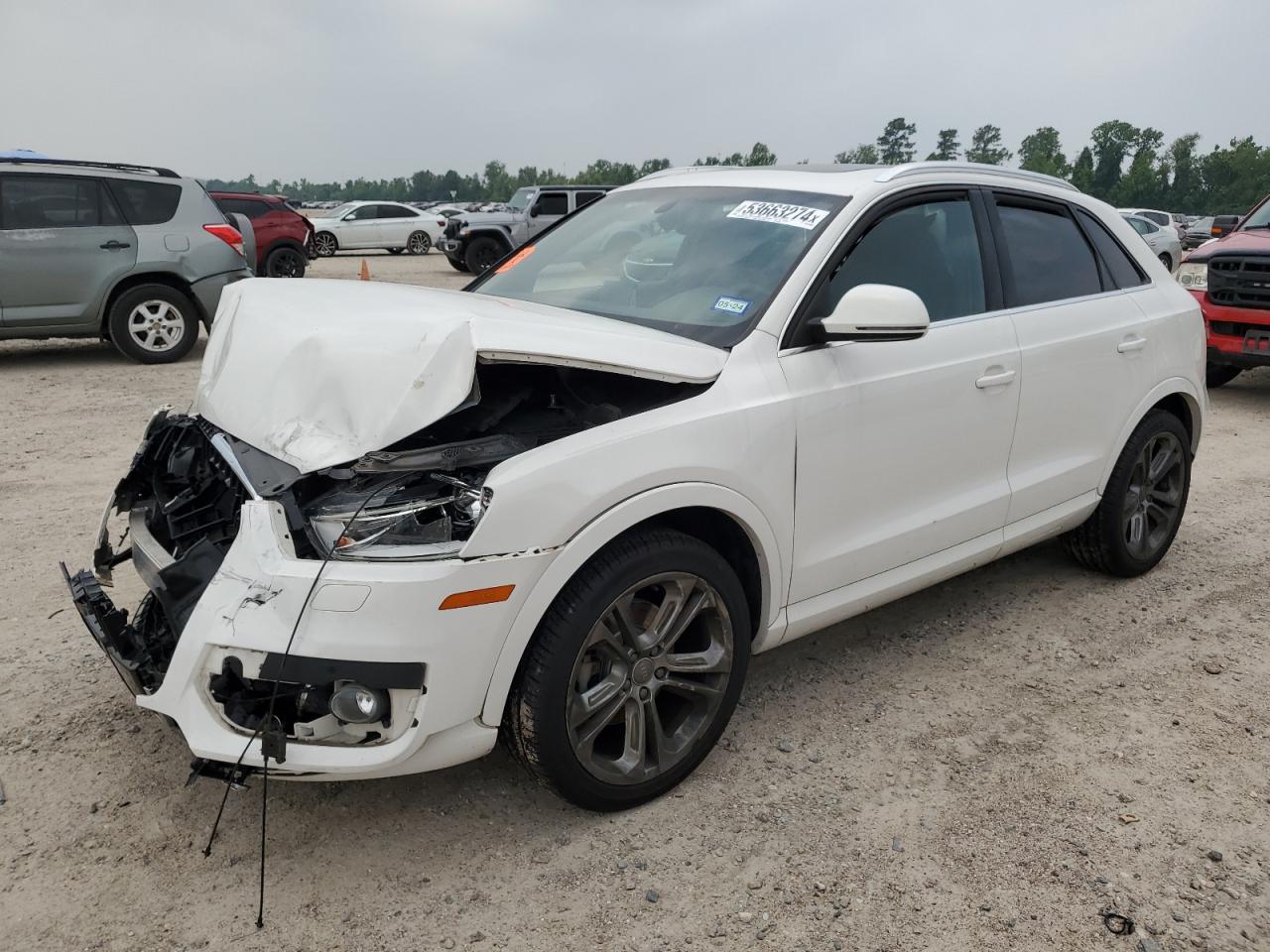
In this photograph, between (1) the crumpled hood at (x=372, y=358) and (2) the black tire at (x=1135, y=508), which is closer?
(1) the crumpled hood at (x=372, y=358)

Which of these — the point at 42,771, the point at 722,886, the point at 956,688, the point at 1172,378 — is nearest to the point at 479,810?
the point at 722,886

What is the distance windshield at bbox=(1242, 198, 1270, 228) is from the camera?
372 inches

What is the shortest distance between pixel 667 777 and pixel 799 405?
1161 millimetres

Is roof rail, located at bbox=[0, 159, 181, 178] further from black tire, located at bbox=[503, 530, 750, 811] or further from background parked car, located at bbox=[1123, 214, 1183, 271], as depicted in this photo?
background parked car, located at bbox=[1123, 214, 1183, 271]

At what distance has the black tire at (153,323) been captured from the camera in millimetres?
9148

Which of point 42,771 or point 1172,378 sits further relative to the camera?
point 1172,378

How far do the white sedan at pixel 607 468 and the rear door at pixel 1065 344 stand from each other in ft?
0.06

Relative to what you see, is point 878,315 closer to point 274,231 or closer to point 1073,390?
point 1073,390

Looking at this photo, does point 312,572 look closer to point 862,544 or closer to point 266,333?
point 266,333

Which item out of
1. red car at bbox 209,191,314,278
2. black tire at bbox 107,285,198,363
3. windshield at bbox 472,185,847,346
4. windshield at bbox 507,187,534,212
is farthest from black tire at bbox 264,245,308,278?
windshield at bbox 472,185,847,346

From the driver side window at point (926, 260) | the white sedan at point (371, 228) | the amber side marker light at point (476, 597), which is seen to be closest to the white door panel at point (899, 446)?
the driver side window at point (926, 260)

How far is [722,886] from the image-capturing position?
2.53m

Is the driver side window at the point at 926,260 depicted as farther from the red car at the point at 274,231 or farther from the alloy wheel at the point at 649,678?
the red car at the point at 274,231

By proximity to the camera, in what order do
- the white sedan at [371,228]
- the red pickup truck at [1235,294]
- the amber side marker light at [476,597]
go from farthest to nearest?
the white sedan at [371,228]
the red pickup truck at [1235,294]
the amber side marker light at [476,597]
